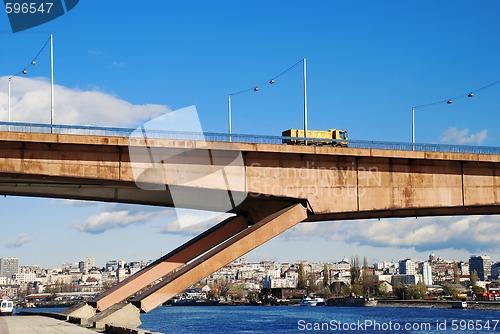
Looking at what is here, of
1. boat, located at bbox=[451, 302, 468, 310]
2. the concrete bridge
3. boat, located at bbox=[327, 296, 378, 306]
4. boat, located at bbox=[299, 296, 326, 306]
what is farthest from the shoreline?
the concrete bridge

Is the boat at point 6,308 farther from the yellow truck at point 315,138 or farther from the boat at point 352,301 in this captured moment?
the boat at point 352,301

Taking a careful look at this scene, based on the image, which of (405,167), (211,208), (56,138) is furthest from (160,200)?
(405,167)

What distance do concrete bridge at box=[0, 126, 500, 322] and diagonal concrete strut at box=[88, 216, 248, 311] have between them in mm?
67

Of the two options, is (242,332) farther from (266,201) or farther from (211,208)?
(266,201)

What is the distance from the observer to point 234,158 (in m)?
43.2

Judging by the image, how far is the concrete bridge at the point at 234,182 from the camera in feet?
131

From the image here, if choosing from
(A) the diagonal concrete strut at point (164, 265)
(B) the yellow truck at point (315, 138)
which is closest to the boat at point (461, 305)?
(B) the yellow truck at point (315, 138)

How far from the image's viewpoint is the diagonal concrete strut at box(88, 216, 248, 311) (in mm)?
47719

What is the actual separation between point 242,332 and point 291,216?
23732mm

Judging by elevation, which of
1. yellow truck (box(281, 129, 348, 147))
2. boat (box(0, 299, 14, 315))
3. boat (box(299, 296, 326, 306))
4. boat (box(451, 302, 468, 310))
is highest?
yellow truck (box(281, 129, 348, 147))

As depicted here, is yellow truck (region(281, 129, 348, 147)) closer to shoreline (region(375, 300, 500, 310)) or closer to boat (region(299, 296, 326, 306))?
shoreline (region(375, 300, 500, 310))

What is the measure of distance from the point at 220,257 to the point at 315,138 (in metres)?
9.82

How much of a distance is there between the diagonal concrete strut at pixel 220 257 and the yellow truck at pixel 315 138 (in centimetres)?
462

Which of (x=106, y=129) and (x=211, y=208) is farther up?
(x=106, y=129)
